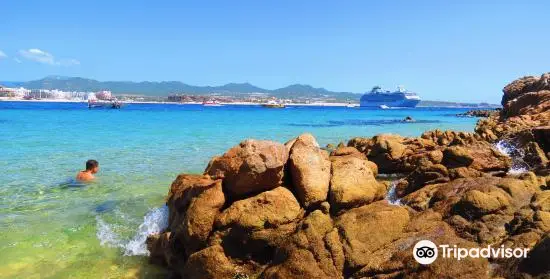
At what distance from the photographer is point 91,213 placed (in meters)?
12.6

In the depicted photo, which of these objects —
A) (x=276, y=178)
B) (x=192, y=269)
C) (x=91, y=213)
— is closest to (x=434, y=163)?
(x=276, y=178)

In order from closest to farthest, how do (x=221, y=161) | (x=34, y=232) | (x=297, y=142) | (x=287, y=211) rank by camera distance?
(x=287, y=211) → (x=221, y=161) → (x=297, y=142) → (x=34, y=232)

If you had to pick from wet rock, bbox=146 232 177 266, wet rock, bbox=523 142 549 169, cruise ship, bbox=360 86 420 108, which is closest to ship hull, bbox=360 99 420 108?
cruise ship, bbox=360 86 420 108

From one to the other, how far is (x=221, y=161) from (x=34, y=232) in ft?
18.1

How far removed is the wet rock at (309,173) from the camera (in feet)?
27.4

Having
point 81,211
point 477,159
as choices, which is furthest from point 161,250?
point 477,159

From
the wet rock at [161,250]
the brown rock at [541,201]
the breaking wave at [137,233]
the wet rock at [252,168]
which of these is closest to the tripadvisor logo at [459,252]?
the brown rock at [541,201]

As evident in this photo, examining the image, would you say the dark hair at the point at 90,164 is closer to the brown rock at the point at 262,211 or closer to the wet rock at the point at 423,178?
the brown rock at the point at 262,211

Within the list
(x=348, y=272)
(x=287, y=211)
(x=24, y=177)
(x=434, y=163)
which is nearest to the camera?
(x=348, y=272)

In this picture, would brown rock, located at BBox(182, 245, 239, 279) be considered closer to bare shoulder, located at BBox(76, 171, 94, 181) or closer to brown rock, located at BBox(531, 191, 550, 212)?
brown rock, located at BBox(531, 191, 550, 212)

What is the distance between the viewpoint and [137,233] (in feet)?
34.5

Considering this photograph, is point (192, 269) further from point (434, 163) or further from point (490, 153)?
point (490, 153)

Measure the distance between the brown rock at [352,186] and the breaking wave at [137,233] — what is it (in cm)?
429

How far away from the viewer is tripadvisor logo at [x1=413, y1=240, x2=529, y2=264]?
627 centimetres
